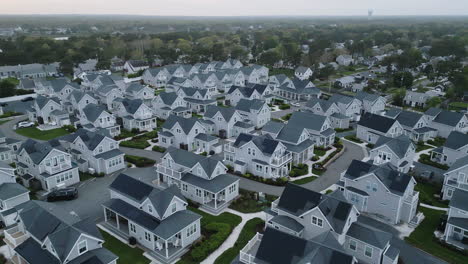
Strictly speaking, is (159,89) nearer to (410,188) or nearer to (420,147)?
(420,147)

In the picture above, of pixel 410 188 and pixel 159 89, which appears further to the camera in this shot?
pixel 159 89

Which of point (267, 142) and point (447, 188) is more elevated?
point (267, 142)

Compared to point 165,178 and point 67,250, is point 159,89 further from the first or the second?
point 67,250

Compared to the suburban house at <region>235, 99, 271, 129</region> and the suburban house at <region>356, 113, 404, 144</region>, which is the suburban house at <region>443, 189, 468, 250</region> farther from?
the suburban house at <region>235, 99, 271, 129</region>

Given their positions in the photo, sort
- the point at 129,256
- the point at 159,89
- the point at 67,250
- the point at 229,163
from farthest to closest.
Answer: the point at 159,89 < the point at 229,163 < the point at 129,256 < the point at 67,250

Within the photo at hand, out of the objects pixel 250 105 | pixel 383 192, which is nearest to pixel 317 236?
pixel 383 192

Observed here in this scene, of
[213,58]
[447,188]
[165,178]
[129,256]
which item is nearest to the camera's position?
[129,256]

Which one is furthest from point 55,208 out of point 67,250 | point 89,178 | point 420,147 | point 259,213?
point 420,147
